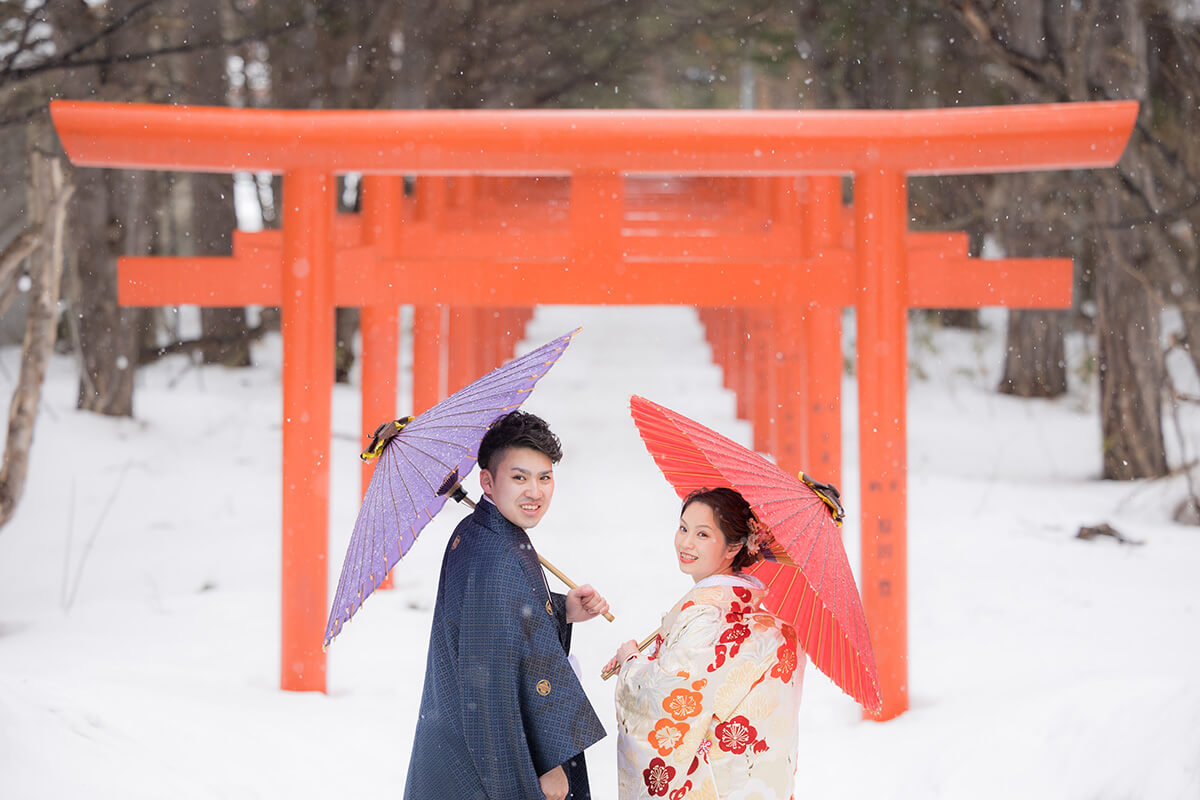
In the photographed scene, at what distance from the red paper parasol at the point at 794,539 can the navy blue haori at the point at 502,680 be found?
0.42 metres

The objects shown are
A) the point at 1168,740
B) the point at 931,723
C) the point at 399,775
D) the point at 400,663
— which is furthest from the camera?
the point at 400,663

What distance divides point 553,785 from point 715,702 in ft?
1.19

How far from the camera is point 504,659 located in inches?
81.3

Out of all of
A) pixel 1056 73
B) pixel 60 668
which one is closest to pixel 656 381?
pixel 1056 73

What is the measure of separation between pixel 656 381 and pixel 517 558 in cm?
851

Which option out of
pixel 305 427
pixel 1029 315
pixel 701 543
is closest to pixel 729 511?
pixel 701 543

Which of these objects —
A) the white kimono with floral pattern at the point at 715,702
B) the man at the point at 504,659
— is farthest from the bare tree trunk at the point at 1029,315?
the man at the point at 504,659

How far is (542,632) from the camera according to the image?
2.09m

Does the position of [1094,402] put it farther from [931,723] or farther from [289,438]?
[289,438]

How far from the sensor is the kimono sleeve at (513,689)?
2.07m

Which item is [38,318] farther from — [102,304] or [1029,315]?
[1029,315]

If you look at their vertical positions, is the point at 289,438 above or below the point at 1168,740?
above

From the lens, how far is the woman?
2.09 metres

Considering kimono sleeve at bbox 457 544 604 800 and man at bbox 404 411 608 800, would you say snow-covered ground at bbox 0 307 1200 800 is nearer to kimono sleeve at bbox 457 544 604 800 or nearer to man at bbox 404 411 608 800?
man at bbox 404 411 608 800
